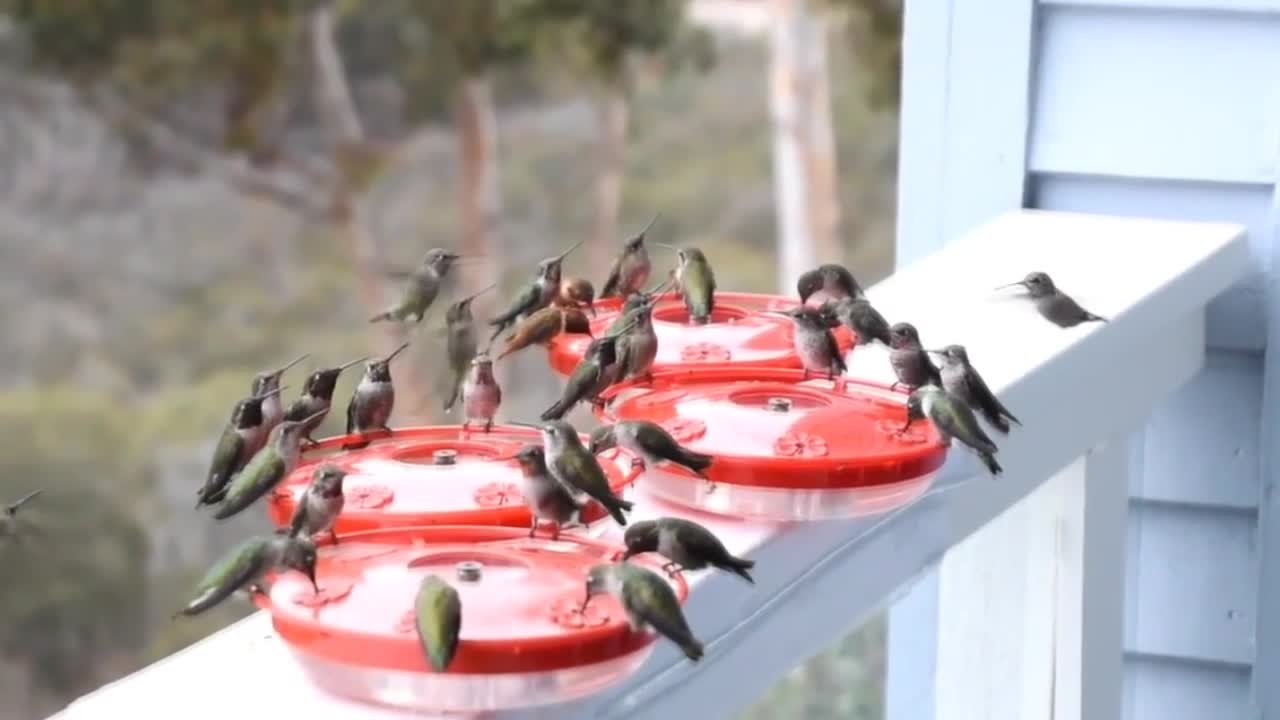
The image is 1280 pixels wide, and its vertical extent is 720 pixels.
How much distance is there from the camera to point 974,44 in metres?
1.84

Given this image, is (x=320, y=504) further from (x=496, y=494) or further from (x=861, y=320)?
(x=861, y=320)

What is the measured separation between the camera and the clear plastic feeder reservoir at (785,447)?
1017mm

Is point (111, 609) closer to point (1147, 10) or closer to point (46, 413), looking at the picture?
point (46, 413)

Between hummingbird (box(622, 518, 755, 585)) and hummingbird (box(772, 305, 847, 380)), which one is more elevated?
hummingbird (box(772, 305, 847, 380))

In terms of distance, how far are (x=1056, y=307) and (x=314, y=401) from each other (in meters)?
0.60

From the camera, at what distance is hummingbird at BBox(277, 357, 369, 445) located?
41.4 inches

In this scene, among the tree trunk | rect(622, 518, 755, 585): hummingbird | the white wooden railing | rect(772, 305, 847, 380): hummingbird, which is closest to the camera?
rect(622, 518, 755, 585): hummingbird

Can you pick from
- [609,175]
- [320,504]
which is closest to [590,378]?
[320,504]

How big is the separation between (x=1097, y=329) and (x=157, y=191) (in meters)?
7.35

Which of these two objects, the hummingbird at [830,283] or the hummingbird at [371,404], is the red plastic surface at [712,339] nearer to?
the hummingbird at [830,283]

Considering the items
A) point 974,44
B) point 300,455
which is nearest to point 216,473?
point 300,455

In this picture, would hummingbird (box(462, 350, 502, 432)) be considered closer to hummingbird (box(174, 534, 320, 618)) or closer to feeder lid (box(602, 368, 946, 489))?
feeder lid (box(602, 368, 946, 489))

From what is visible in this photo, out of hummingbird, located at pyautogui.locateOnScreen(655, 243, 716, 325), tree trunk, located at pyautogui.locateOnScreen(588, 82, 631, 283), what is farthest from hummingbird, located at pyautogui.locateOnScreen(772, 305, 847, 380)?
tree trunk, located at pyautogui.locateOnScreen(588, 82, 631, 283)

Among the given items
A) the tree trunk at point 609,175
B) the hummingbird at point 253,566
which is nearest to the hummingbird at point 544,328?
the hummingbird at point 253,566
